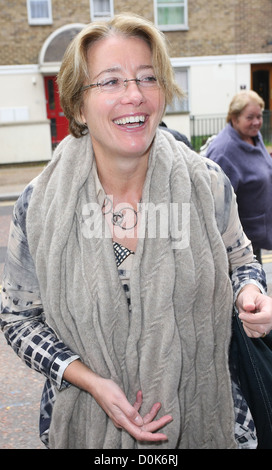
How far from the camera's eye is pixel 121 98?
1854 millimetres

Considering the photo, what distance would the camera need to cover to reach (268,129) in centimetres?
1970

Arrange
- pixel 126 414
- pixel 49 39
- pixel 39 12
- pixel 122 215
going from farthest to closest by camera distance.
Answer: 1. pixel 39 12
2. pixel 49 39
3. pixel 122 215
4. pixel 126 414

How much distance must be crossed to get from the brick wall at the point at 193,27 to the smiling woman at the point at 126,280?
20.0m

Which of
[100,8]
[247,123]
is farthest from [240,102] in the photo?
[100,8]

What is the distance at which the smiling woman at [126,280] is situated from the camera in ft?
5.89

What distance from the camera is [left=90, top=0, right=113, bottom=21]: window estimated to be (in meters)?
21.5

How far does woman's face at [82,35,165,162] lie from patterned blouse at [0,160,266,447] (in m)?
0.18

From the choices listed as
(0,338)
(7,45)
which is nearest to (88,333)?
(0,338)

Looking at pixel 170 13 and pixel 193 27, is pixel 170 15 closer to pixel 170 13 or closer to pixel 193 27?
pixel 170 13

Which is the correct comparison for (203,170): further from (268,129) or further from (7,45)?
(7,45)

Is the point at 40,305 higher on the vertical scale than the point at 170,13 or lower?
lower

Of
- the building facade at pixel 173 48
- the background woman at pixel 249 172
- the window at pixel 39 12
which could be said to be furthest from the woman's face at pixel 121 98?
the window at pixel 39 12

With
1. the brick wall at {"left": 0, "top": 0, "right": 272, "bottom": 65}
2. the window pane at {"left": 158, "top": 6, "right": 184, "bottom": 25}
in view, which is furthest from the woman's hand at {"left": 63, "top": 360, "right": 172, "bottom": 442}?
the window pane at {"left": 158, "top": 6, "right": 184, "bottom": 25}

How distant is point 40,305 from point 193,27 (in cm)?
2218
